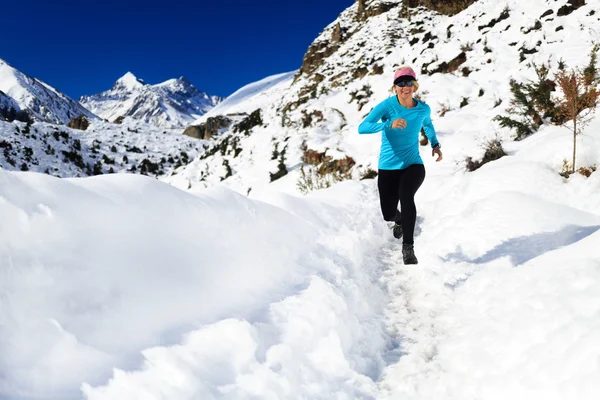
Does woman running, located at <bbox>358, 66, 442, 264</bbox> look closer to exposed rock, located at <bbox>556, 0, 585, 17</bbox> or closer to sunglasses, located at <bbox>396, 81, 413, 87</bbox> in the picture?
sunglasses, located at <bbox>396, 81, 413, 87</bbox>

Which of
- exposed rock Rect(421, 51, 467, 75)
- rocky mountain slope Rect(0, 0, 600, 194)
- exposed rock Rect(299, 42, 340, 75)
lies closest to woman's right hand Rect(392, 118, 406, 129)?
rocky mountain slope Rect(0, 0, 600, 194)

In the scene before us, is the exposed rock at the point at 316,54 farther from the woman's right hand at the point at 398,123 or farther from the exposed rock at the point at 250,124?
the woman's right hand at the point at 398,123

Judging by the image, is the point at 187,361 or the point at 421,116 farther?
the point at 421,116

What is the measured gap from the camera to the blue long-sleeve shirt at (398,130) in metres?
3.38

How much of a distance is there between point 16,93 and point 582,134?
240763 millimetres

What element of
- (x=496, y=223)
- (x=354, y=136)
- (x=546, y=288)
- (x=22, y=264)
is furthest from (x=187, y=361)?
(x=354, y=136)

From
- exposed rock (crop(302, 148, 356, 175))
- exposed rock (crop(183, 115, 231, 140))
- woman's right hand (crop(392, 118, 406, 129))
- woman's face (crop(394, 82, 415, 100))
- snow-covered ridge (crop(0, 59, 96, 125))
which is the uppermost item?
snow-covered ridge (crop(0, 59, 96, 125))

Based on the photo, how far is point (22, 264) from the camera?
1.43m

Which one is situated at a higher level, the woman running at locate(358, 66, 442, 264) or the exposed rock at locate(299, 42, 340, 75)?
the exposed rock at locate(299, 42, 340, 75)

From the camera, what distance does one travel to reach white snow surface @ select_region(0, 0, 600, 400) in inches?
55.6

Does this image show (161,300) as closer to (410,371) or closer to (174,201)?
(174,201)

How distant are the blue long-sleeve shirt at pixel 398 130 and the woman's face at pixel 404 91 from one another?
76 mm

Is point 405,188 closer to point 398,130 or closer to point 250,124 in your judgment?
point 398,130

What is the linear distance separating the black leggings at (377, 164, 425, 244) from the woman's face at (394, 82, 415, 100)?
2.18ft
